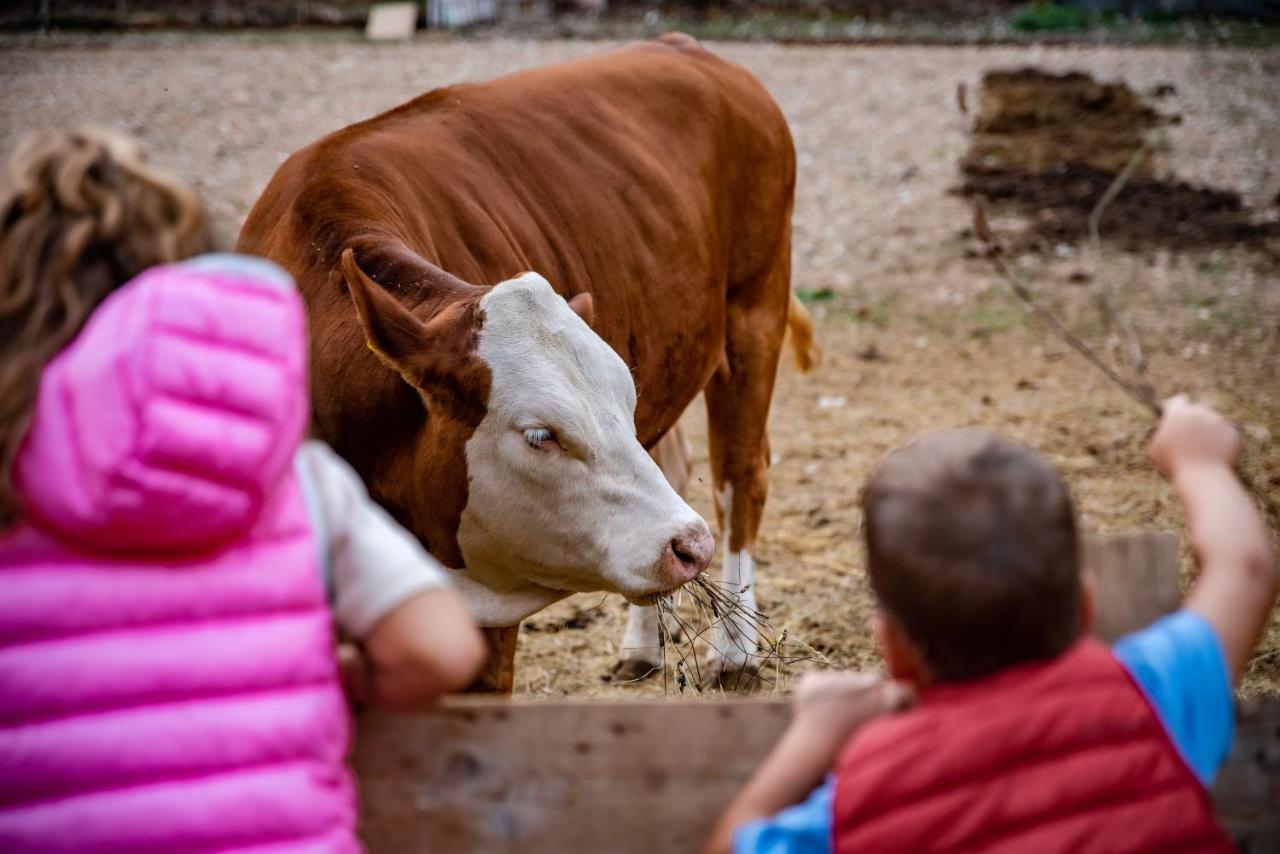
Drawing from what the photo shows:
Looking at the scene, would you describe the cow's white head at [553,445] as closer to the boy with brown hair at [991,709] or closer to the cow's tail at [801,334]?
the boy with brown hair at [991,709]

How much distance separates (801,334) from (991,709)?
4148 mm

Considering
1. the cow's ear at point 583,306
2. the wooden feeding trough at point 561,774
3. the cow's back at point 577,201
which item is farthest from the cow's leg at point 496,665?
the wooden feeding trough at point 561,774

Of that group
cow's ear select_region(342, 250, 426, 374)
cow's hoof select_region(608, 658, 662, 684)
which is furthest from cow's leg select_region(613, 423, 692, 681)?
cow's ear select_region(342, 250, 426, 374)

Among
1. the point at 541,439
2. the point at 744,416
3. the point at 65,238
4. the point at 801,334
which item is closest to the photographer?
the point at 65,238

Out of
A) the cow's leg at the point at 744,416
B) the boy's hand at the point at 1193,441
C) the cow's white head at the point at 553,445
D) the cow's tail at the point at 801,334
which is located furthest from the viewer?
the cow's tail at the point at 801,334

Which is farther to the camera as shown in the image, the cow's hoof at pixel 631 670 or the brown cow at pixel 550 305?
the cow's hoof at pixel 631 670

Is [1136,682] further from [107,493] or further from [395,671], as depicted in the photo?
[107,493]

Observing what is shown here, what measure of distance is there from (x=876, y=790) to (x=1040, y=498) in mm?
317

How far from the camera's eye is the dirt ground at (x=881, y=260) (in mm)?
4980

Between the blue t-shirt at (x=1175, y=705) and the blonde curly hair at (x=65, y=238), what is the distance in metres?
0.78

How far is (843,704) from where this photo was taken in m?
1.42

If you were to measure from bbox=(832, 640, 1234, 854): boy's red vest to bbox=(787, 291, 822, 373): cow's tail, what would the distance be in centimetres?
405

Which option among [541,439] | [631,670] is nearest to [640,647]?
[631,670]

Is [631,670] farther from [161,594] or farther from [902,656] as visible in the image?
[161,594]
